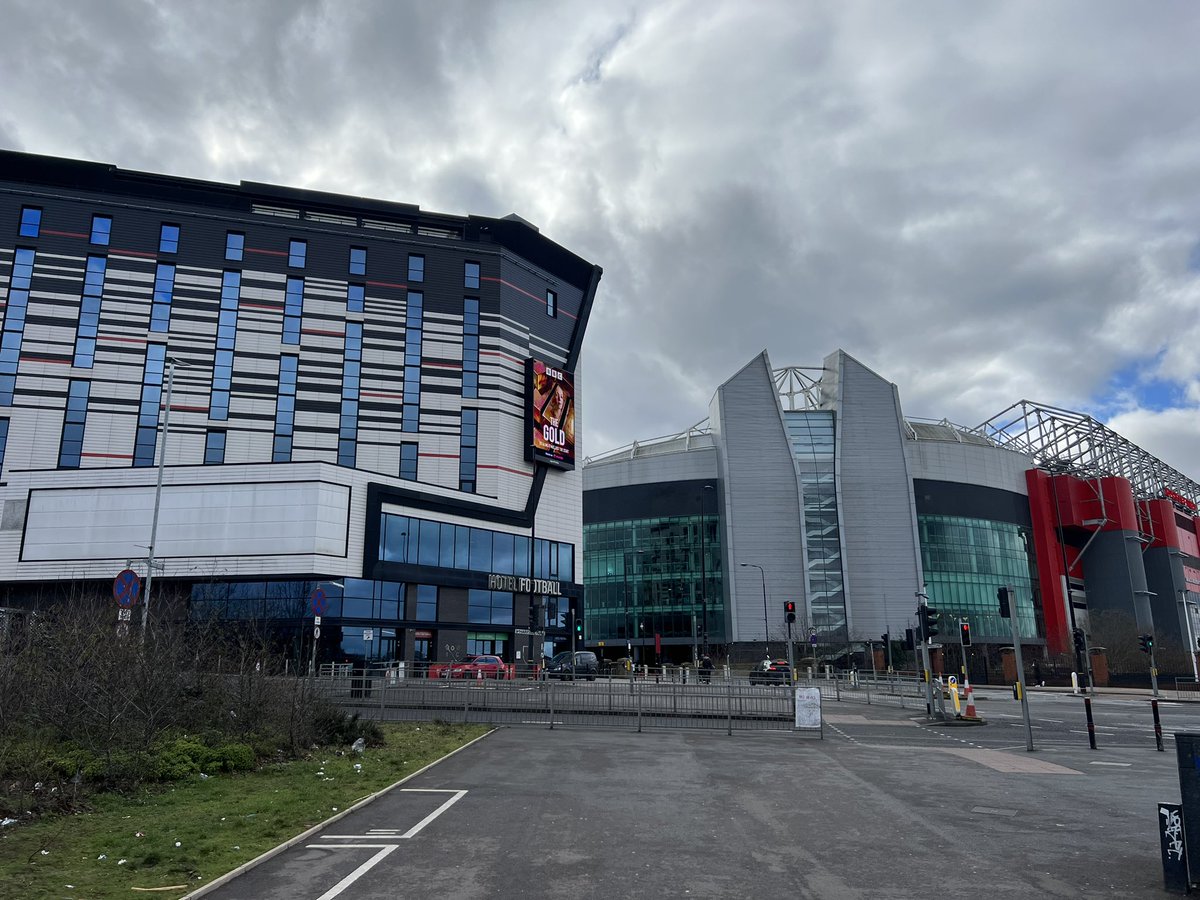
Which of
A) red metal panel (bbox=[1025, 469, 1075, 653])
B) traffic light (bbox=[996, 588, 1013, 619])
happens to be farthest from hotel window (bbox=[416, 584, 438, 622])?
red metal panel (bbox=[1025, 469, 1075, 653])

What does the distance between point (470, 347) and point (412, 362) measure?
4750mm

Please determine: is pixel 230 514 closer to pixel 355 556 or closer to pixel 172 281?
pixel 355 556

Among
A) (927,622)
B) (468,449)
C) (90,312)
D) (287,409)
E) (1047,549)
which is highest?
(90,312)

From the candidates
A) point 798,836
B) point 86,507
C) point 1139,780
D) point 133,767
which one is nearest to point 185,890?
point 133,767

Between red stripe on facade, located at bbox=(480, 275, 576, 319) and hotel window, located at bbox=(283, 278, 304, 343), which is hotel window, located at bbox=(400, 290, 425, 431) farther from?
hotel window, located at bbox=(283, 278, 304, 343)

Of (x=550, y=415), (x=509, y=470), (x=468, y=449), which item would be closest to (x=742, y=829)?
(x=509, y=470)

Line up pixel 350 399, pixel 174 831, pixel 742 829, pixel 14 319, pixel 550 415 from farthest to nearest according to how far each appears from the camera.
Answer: pixel 550 415 → pixel 350 399 → pixel 14 319 → pixel 742 829 → pixel 174 831

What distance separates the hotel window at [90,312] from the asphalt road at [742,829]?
53.6 m

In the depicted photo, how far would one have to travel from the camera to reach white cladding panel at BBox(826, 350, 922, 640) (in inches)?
3506

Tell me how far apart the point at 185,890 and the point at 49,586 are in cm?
5307

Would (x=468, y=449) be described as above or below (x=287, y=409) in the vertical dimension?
below

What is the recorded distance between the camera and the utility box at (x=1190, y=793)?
7391 mm

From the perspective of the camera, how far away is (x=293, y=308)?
61406 millimetres

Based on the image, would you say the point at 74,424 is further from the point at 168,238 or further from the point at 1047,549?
the point at 1047,549
